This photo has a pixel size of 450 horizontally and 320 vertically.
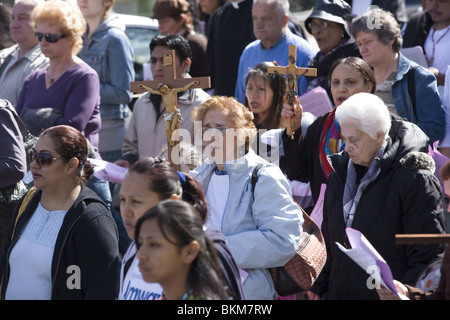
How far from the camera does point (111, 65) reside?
776 cm

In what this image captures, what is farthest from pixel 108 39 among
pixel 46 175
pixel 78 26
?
pixel 46 175

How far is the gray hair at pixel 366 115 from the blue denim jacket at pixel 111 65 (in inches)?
123

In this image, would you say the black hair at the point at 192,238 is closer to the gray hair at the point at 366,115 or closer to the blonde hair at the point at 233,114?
the blonde hair at the point at 233,114

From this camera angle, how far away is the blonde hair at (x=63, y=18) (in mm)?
6852

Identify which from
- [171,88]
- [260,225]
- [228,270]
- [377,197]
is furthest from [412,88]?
[228,270]

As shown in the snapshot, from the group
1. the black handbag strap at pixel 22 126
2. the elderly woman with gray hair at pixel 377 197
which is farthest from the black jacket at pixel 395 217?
the black handbag strap at pixel 22 126

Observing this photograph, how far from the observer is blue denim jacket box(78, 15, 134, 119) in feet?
25.3

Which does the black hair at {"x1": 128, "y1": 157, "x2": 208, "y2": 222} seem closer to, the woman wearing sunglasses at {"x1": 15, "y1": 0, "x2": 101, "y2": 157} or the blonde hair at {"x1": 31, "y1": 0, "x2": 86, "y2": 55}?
the woman wearing sunglasses at {"x1": 15, "y1": 0, "x2": 101, "y2": 157}

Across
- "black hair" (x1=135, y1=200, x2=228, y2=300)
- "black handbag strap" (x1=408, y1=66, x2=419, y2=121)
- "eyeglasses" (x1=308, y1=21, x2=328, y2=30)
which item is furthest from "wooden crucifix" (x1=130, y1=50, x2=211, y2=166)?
"black hair" (x1=135, y1=200, x2=228, y2=300)

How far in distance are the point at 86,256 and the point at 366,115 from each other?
179 centimetres

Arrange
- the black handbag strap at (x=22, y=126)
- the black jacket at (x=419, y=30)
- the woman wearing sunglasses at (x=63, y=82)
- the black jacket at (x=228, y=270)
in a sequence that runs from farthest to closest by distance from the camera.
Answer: the black jacket at (x=419, y=30)
the woman wearing sunglasses at (x=63, y=82)
the black handbag strap at (x=22, y=126)
the black jacket at (x=228, y=270)

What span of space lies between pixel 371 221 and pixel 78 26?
3.25 metres

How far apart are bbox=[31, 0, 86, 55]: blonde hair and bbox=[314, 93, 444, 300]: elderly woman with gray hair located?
9.04ft

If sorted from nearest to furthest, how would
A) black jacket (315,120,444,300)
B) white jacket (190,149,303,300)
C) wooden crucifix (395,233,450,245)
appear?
wooden crucifix (395,233,450,245), white jacket (190,149,303,300), black jacket (315,120,444,300)
